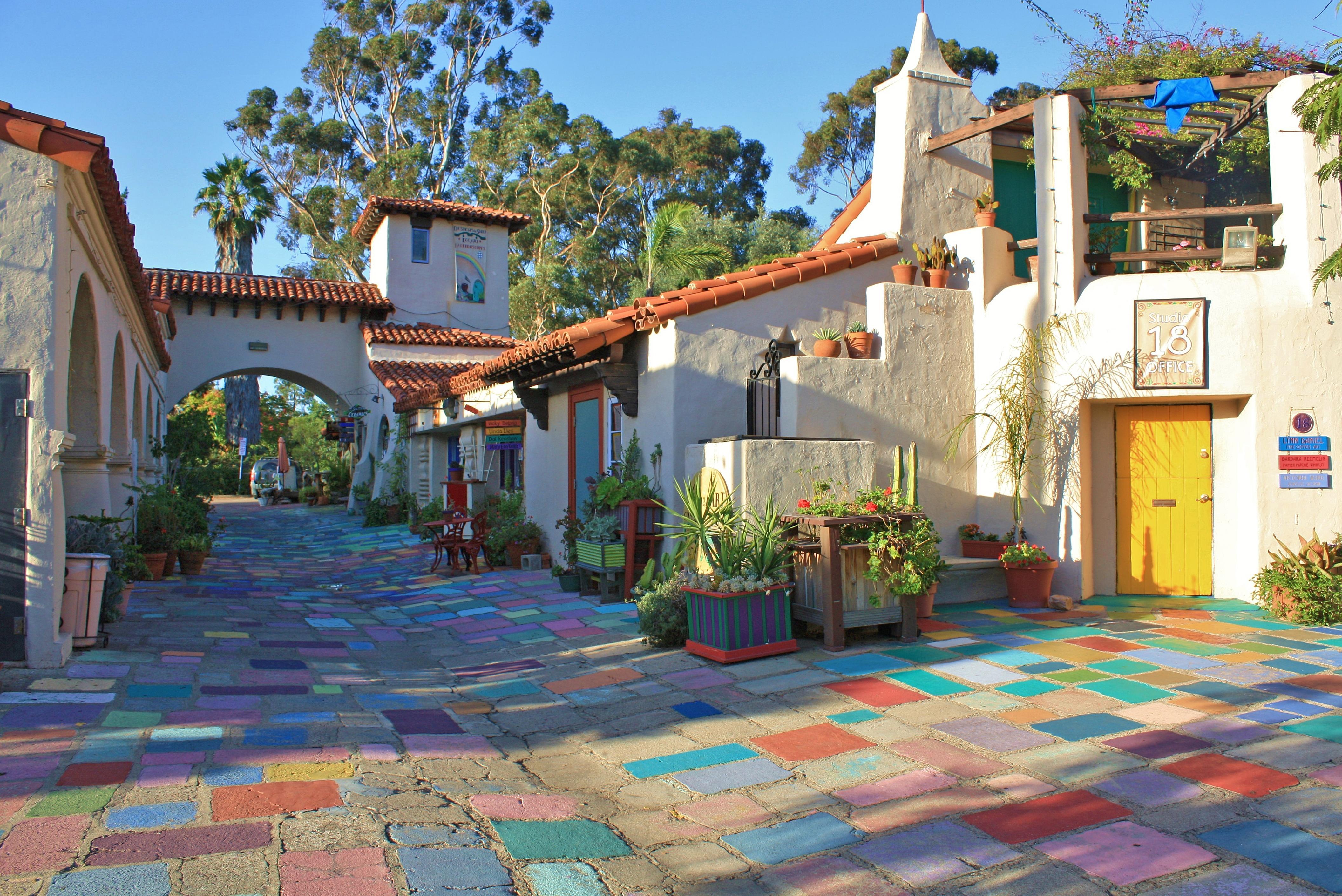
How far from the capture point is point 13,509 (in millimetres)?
5914

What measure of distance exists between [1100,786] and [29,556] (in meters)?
6.62

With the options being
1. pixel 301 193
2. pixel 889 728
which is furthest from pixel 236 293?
pixel 889 728

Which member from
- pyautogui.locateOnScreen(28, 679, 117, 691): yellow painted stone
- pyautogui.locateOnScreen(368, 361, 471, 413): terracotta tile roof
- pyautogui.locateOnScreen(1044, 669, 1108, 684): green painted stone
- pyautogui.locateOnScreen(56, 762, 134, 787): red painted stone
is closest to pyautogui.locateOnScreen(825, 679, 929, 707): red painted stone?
pyautogui.locateOnScreen(1044, 669, 1108, 684): green painted stone

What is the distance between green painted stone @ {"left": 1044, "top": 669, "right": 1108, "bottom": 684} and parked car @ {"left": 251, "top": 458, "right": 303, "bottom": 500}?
→ 27.5 m

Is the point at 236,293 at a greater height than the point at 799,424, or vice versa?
the point at 236,293

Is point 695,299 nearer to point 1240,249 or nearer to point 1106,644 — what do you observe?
point 1106,644

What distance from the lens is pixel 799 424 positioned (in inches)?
345

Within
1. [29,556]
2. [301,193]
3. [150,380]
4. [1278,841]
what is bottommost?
[1278,841]

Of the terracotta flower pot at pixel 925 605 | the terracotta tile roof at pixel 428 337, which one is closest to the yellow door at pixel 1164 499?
the terracotta flower pot at pixel 925 605

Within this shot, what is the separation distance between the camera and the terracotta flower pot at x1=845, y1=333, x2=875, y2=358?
945 centimetres

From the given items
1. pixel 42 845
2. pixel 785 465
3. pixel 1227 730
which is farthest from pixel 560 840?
pixel 785 465

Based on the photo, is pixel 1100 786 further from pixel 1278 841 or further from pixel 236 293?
pixel 236 293

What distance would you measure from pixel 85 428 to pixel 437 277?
1491 cm

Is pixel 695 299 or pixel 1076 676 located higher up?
pixel 695 299
